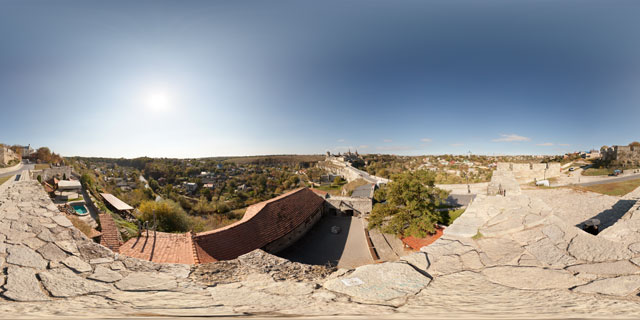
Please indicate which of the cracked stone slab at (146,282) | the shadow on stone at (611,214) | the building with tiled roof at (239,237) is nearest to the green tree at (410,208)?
the shadow on stone at (611,214)

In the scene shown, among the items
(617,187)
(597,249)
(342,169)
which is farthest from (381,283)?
(342,169)

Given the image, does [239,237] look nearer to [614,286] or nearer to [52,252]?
[52,252]

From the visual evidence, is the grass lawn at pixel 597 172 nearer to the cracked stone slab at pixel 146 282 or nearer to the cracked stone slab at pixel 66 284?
the cracked stone slab at pixel 146 282

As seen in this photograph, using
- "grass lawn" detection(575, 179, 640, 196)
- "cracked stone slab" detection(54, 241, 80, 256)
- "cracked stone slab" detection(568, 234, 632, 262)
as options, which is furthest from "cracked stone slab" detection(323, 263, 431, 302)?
"grass lawn" detection(575, 179, 640, 196)

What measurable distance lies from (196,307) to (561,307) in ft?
9.59

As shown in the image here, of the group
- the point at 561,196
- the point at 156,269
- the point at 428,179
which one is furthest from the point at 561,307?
Result: the point at 428,179

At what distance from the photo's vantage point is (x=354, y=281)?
96.6 inches

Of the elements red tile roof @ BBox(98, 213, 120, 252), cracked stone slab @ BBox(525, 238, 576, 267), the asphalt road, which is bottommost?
red tile roof @ BBox(98, 213, 120, 252)

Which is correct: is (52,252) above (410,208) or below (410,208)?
above

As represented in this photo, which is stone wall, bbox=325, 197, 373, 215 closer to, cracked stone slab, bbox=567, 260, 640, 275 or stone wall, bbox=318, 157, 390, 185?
cracked stone slab, bbox=567, 260, 640, 275

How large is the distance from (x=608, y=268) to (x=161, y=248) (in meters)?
10.0

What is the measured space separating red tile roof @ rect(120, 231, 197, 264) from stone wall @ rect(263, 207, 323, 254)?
143 inches

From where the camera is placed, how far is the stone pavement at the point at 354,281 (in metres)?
1.68

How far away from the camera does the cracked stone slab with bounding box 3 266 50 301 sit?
1847mm
